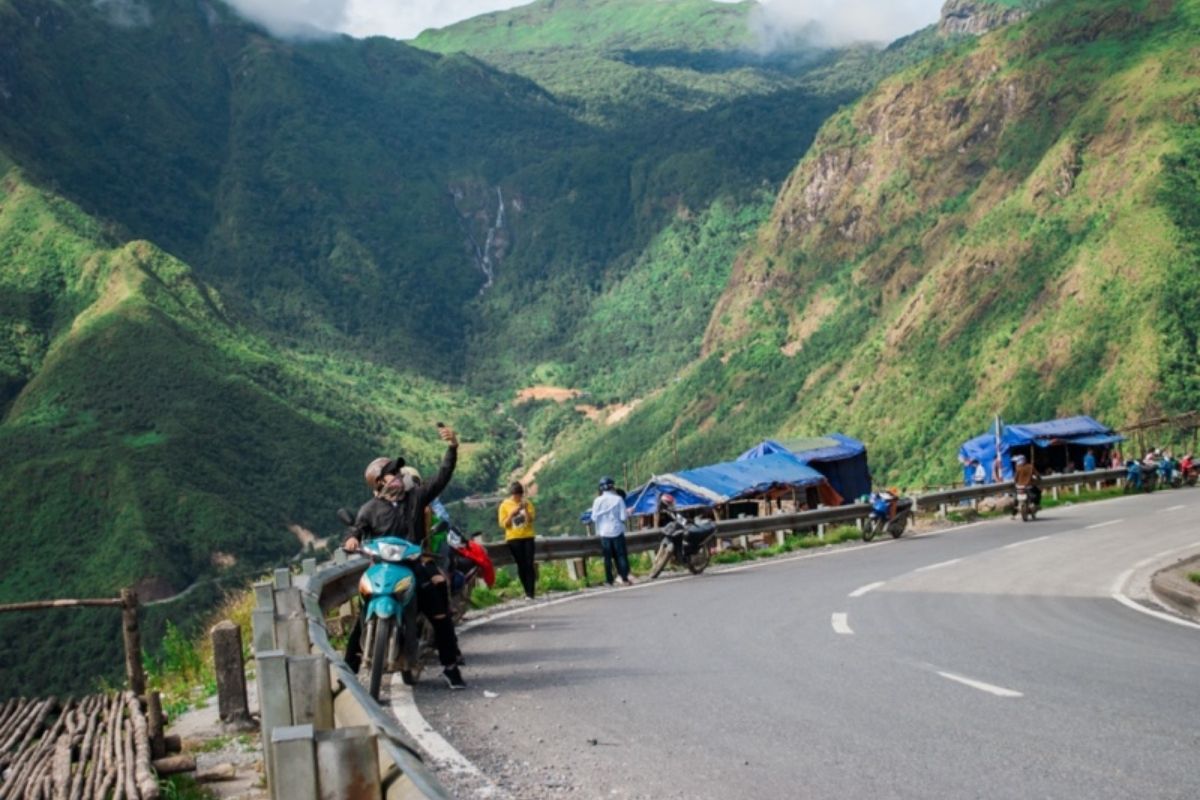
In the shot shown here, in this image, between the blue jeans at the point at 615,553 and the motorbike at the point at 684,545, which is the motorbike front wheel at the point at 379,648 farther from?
the motorbike at the point at 684,545

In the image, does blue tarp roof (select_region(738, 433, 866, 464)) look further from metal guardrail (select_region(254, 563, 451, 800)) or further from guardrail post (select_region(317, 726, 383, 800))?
guardrail post (select_region(317, 726, 383, 800))

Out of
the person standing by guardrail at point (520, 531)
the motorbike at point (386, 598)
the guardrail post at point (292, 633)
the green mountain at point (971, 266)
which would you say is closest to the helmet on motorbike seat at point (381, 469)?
the motorbike at point (386, 598)

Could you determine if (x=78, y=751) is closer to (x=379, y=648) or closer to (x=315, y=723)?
(x=379, y=648)

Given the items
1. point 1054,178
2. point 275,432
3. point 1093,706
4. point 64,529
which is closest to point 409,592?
point 1093,706

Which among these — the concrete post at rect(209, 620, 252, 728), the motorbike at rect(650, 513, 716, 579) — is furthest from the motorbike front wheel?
the motorbike at rect(650, 513, 716, 579)

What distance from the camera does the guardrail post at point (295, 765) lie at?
Answer: 468 cm

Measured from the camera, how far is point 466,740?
8.80m

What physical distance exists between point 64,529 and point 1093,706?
336 ft

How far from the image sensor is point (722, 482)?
1794 inches

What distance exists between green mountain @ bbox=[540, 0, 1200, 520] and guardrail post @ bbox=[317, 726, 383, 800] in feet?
280

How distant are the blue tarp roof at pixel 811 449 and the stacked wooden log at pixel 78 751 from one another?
4058 centimetres

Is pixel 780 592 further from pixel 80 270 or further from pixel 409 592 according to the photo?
pixel 80 270

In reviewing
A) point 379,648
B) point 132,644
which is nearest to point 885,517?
point 132,644

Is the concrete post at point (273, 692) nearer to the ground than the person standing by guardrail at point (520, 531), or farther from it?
nearer to the ground
